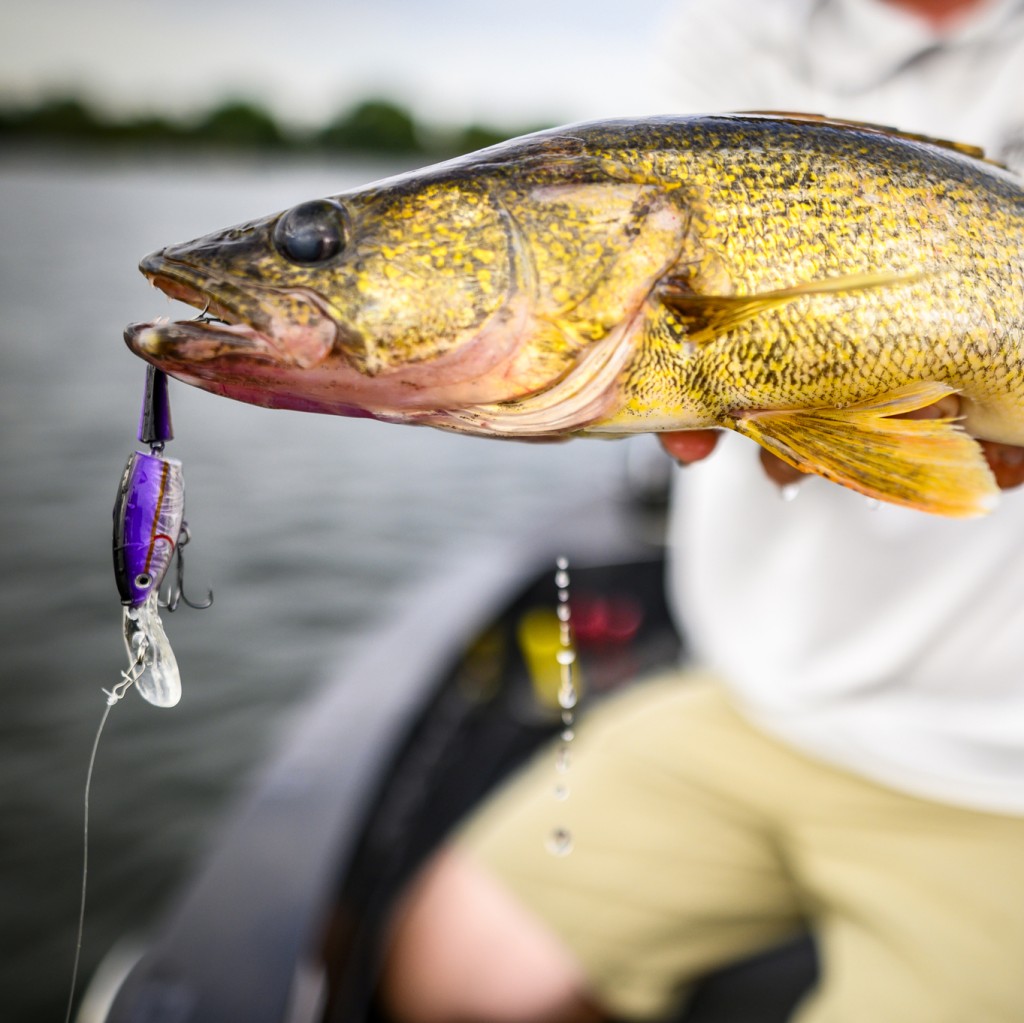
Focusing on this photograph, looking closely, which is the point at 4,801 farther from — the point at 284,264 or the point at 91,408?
the point at 91,408

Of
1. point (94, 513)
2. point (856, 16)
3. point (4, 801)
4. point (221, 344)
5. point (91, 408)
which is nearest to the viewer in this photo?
point (221, 344)

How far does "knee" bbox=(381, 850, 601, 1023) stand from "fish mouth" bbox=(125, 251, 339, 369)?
2.02 m

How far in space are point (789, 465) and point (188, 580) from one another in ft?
23.1

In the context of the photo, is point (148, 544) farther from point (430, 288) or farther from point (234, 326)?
point (430, 288)

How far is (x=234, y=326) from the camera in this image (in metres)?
1.50

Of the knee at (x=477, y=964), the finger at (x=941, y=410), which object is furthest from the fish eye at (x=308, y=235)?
the knee at (x=477, y=964)

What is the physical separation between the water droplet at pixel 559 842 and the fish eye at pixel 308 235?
1970 mm

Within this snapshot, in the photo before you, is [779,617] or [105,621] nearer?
[779,617]

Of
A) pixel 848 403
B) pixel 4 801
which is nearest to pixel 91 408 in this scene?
pixel 4 801

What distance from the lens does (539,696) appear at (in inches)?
187

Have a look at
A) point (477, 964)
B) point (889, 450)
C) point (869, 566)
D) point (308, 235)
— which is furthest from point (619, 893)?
point (308, 235)

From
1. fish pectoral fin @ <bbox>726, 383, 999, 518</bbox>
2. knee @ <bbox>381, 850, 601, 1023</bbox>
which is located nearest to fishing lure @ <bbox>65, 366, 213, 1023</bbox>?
fish pectoral fin @ <bbox>726, 383, 999, 518</bbox>

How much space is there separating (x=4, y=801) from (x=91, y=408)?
345 inches

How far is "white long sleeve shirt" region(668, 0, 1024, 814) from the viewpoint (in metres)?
2.28
